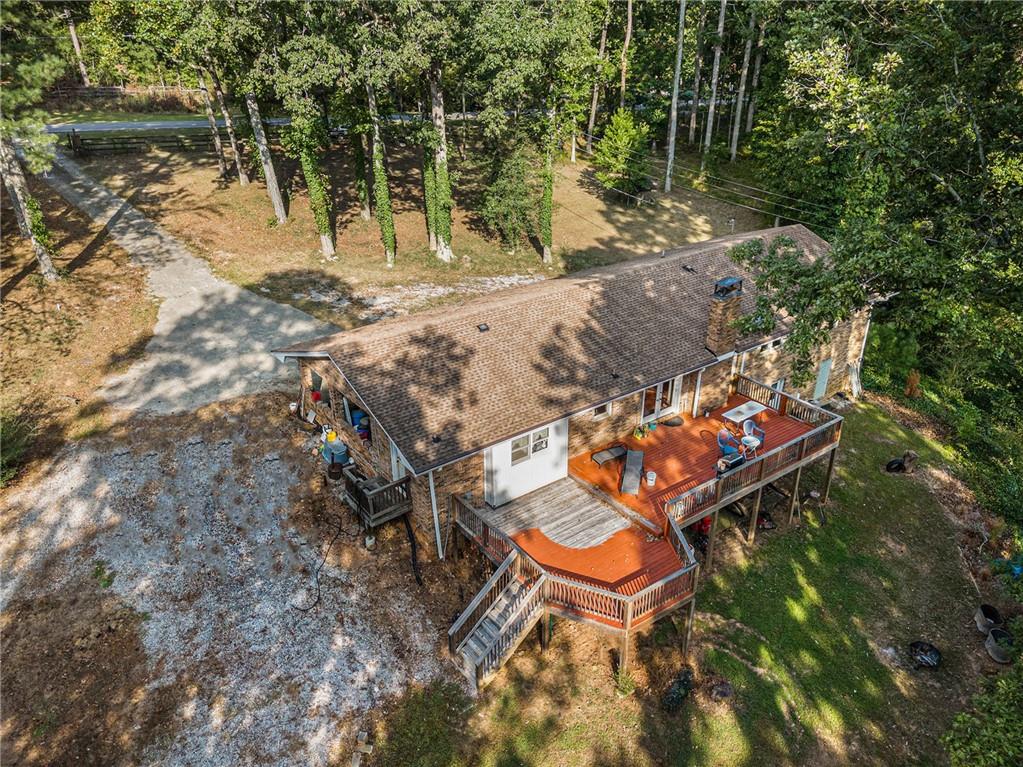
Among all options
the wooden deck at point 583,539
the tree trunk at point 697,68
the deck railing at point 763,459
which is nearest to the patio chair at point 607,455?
the wooden deck at point 583,539

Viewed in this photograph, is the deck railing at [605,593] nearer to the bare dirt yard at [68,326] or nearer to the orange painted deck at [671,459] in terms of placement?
the orange painted deck at [671,459]

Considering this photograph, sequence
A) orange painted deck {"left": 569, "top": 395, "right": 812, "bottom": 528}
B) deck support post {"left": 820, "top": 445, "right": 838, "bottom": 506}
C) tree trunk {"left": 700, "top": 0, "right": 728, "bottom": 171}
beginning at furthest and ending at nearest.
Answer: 1. tree trunk {"left": 700, "top": 0, "right": 728, "bottom": 171}
2. deck support post {"left": 820, "top": 445, "right": 838, "bottom": 506}
3. orange painted deck {"left": 569, "top": 395, "right": 812, "bottom": 528}

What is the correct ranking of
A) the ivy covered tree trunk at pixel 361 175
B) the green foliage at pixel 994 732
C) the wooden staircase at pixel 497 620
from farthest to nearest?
the ivy covered tree trunk at pixel 361 175, the wooden staircase at pixel 497 620, the green foliage at pixel 994 732

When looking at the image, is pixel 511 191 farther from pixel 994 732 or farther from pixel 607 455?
pixel 994 732

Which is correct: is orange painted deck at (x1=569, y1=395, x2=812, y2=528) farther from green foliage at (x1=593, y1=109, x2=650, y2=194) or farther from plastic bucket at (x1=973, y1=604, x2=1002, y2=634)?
green foliage at (x1=593, y1=109, x2=650, y2=194)

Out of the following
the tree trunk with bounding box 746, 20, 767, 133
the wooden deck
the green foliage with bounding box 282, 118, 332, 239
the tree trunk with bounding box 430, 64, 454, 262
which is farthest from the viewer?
the tree trunk with bounding box 746, 20, 767, 133

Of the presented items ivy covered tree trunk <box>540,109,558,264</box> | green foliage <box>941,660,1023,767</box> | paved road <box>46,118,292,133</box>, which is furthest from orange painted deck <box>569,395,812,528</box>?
paved road <box>46,118,292,133</box>

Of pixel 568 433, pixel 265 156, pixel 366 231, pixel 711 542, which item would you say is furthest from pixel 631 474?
pixel 265 156
